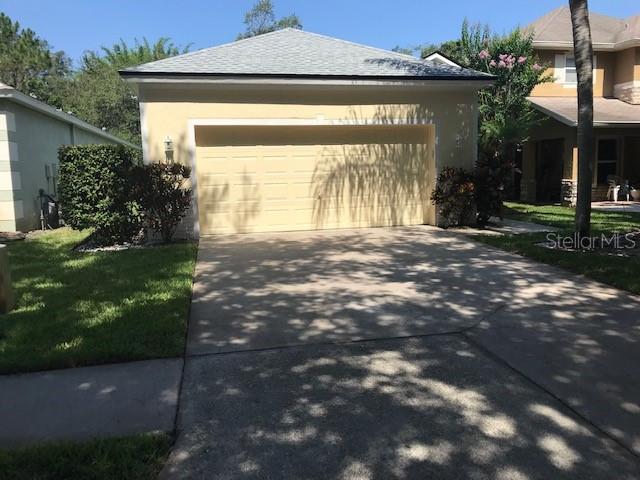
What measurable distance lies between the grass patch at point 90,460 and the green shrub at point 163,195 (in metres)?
7.53

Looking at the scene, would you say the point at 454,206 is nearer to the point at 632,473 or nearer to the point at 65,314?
the point at 65,314

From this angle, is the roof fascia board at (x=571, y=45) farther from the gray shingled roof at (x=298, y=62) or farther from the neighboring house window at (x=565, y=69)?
the gray shingled roof at (x=298, y=62)

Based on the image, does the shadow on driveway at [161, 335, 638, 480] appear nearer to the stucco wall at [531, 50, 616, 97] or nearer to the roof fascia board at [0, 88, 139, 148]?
the roof fascia board at [0, 88, 139, 148]

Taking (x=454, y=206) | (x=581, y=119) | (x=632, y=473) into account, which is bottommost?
(x=632, y=473)

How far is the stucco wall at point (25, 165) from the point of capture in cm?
1253

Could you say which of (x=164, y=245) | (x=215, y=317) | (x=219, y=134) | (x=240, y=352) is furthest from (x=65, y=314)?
(x=219, y=134)

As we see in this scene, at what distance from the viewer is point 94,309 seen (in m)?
5.82

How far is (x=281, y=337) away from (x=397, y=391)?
1468 mm

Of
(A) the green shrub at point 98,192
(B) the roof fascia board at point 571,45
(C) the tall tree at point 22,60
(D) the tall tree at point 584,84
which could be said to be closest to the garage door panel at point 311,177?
(A) the green shrub at point 98,192

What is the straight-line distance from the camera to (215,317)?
5664 millimetres

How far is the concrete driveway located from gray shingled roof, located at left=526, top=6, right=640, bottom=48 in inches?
614

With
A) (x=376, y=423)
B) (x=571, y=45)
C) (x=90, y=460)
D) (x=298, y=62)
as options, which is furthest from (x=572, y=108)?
(x=90, y=460)

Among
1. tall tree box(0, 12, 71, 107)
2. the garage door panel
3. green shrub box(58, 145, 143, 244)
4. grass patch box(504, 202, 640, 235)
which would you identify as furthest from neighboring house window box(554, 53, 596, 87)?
tall tree box(0, 12, 71, 107)

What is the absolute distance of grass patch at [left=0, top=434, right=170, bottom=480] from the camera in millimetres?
2871
